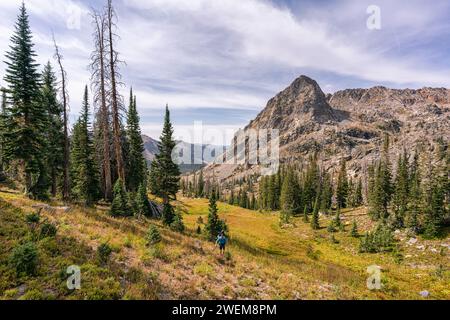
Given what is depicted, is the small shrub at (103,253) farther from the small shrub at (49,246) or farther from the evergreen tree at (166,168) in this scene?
the evergreen tree at (166,168)

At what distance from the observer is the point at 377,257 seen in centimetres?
3812

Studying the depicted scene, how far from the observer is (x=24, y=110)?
22125mm

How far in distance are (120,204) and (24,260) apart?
1209 cm

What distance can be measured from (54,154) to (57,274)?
25334 millimetres

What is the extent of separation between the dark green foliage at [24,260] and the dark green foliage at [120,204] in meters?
11.6

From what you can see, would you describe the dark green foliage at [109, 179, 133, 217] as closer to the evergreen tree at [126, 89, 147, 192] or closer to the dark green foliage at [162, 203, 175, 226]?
the dark green foliage at [162, 203, 175, 226]

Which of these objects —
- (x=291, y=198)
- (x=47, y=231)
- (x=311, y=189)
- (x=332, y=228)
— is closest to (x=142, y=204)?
(x=47, y=231)

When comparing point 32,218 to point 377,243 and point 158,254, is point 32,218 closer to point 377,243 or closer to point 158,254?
point 158,254

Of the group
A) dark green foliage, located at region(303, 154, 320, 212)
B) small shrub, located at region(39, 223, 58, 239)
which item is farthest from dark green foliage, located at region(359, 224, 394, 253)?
small shrub, located at region(39, 223, 58, 239)

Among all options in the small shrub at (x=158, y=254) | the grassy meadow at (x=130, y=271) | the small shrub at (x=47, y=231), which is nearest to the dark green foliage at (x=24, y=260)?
the grassy meadow at (x=130, y=271)

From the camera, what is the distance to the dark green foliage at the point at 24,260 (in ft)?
30.0

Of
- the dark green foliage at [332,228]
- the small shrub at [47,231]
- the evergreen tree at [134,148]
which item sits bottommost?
the dark green foliage at [332,228]
